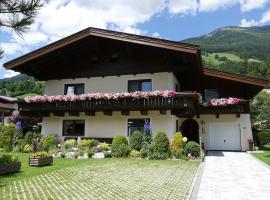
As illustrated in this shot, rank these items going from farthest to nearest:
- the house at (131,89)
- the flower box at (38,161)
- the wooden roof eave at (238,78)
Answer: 1. the wooden roof eave at (238,78)
2. the house at (131,89)
3. the flower box at (38,161)

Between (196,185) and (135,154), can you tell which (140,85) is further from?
(196,185)

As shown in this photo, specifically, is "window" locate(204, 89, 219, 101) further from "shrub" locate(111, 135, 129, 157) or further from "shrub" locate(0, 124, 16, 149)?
"shrub" locate(0, 124, 16, 149)

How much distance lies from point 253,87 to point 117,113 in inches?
435

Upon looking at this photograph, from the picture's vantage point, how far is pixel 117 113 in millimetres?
22359

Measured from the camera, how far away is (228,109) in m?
23.3

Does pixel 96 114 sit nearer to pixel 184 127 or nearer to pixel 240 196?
pixel 184 127

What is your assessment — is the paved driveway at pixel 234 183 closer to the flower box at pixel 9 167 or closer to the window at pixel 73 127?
the flower box at pixel 9 167

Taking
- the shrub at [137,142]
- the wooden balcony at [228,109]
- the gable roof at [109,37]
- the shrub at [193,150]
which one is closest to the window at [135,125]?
the shrub at [137,142]

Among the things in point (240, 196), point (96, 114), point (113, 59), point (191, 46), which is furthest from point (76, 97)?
point (240, 196)

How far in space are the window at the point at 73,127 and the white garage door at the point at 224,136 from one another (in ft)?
33.9

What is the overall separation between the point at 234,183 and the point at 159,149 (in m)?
7.11

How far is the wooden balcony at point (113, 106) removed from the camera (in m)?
19.3

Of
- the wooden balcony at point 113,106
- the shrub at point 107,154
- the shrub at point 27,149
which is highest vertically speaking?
the wooden balcony at point 113,106

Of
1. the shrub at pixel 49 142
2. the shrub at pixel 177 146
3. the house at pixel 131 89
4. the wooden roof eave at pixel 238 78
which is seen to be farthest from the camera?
the wooden roof eave at pixel 238 78
